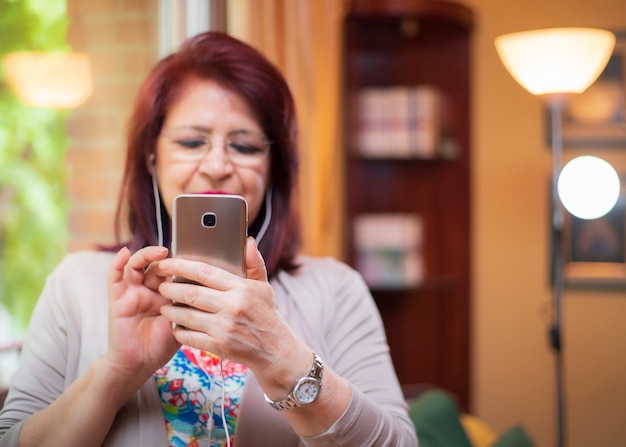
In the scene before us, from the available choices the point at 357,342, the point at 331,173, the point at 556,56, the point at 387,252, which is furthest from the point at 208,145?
the point at 387,252

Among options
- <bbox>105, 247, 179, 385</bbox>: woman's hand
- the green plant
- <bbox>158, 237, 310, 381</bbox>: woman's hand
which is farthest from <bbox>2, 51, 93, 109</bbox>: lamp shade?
<bbox>158, 237, 310, 381</bbox>: woman's hand

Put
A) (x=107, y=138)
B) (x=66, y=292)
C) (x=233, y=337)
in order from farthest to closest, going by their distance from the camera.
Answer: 1. (x=107, y=138)
2. (x=66, y=292)
3. (x=233, y=337)

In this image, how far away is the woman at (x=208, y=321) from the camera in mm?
974

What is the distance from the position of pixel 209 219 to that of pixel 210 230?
0.05 ft

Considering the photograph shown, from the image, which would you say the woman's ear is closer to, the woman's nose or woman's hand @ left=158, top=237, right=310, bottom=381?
the woman's nose

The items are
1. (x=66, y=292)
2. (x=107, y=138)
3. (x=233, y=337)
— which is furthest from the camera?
(x=107, y=138)

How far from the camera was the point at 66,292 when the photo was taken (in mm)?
1218

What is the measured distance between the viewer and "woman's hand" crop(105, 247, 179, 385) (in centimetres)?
103

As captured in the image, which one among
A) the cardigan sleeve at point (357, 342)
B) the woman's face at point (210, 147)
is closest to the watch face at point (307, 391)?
the cardigan sleeve at point (357, 342)

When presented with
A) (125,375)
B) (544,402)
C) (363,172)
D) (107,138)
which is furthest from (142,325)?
(544,402)

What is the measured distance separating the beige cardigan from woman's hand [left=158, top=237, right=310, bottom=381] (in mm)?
175

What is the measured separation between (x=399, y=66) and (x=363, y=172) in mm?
520

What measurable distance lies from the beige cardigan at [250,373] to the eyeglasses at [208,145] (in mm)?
205

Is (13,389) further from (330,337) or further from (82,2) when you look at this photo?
(82,2)
